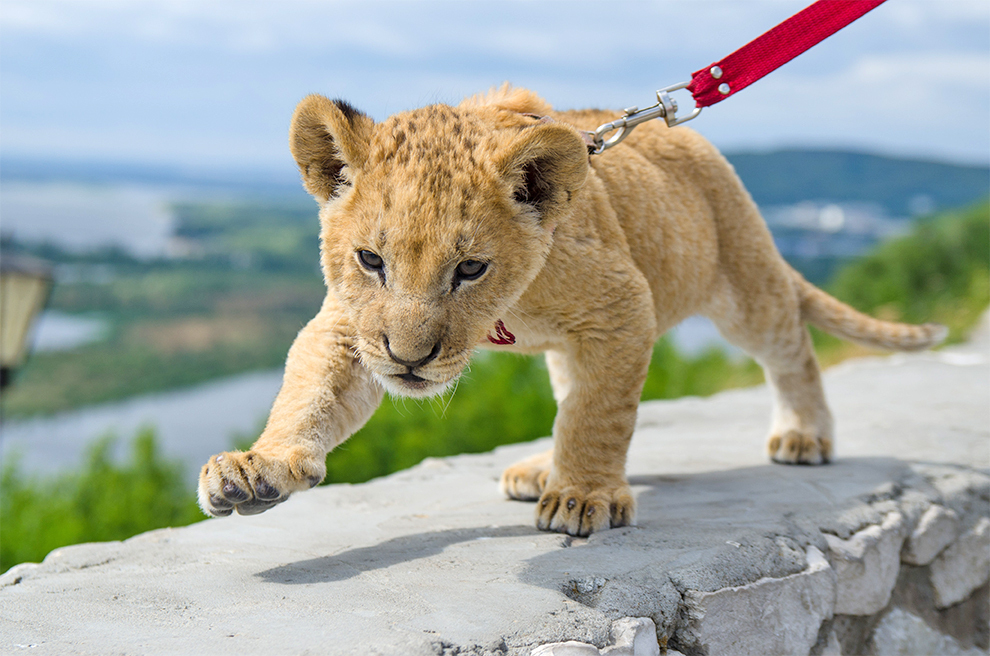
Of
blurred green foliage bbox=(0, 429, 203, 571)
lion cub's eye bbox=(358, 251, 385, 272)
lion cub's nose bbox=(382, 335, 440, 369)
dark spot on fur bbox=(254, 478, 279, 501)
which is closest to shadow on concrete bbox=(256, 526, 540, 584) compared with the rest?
dark spot on fur bbox=(254, 478, 279, 501)

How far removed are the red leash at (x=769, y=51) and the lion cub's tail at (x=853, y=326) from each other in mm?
1883

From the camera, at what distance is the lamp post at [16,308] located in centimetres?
682

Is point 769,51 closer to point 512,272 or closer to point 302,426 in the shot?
point 512,272

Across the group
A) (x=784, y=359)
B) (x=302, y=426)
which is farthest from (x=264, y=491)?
(x=784, y=359)

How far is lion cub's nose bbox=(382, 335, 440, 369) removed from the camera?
279 centimetres

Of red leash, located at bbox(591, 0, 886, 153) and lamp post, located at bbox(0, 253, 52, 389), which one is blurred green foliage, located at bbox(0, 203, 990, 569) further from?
lamp post, located at bbox(0, 253, 52, 389)

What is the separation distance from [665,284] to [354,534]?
73.2 inches

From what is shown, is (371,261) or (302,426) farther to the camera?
(302,426)

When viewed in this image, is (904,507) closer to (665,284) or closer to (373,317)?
(665,284)

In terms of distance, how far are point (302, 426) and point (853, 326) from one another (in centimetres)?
364

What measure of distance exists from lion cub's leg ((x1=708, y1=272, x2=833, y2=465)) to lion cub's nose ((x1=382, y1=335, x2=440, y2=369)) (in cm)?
235

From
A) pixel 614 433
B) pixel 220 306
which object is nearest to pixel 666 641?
pixel 614 433

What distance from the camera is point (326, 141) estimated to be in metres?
3.10

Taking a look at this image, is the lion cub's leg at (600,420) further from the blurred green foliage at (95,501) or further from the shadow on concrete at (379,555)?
the blurred green foliage at (95,501)
